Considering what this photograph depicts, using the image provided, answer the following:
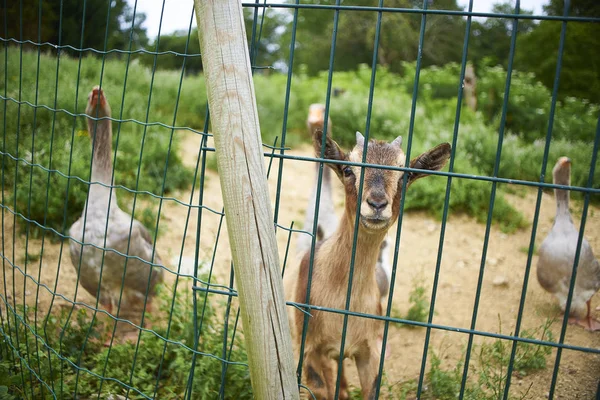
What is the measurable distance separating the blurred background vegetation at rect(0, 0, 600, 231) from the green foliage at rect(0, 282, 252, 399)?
98cm

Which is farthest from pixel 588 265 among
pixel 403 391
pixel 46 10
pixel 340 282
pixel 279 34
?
pixel 279 34

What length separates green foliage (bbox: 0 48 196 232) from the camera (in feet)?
19.1

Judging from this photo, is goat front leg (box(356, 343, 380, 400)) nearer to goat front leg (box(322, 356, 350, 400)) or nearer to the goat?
goat front leg (box(322, 356, 350, 400))

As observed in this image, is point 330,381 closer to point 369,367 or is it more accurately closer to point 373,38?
point 369,367

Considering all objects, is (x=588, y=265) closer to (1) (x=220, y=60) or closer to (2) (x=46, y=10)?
(1) (x=220, y=60)

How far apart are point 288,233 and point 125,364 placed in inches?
161

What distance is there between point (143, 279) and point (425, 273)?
3379 millimetres

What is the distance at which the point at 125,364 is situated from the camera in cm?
346

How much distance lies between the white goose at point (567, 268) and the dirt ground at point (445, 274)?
0.22 m

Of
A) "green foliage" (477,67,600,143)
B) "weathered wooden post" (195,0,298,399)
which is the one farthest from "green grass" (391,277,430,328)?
"green foliage" (477,67,600,143)

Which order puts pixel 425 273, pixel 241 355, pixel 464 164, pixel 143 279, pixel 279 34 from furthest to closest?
pixel 279 34 < pixel 464 164 < pixel 425 273 < pixel 143 279 < pixel 241 355

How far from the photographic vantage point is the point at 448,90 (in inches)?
534

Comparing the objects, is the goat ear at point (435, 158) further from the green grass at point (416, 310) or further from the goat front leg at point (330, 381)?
the green grass at point (416, 310)

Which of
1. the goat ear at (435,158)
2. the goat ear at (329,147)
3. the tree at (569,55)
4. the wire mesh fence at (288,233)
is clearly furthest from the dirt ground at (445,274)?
the tree at (569,55)
